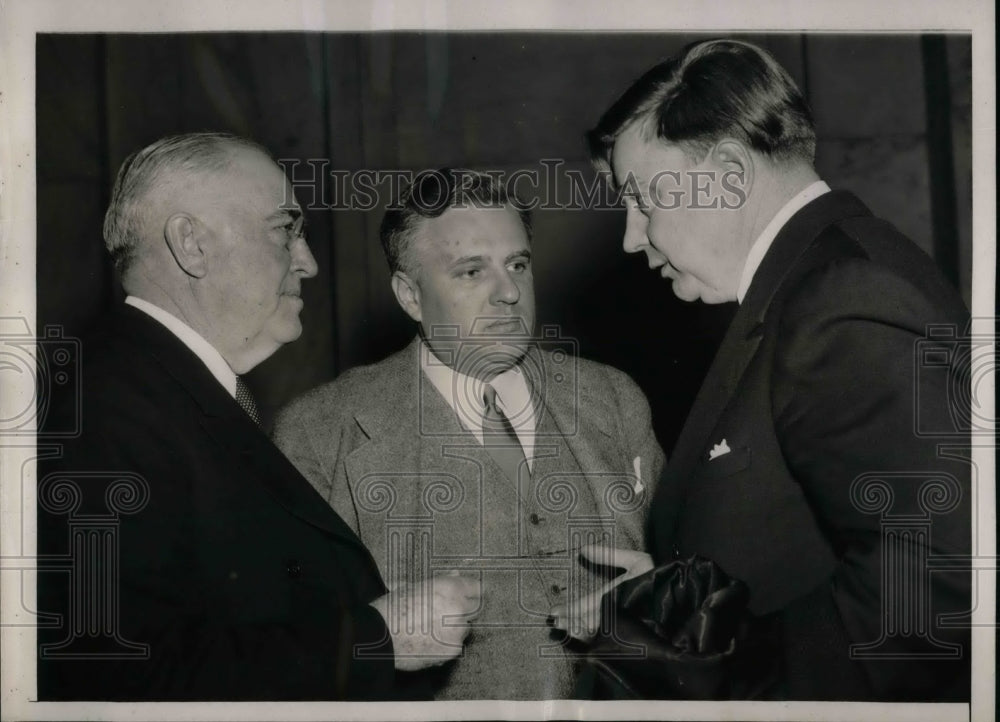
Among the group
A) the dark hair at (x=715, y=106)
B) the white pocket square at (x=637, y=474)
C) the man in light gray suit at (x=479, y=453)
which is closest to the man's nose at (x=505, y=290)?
the man in light gray suit at (x=479, y=453)

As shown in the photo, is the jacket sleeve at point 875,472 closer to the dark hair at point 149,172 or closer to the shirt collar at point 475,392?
the shirt collar at point 475,392

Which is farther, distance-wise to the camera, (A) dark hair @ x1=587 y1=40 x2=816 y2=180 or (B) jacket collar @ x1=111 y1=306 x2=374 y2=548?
(A) dark hair @ x1=587 y1=40 x2=816 y2=180

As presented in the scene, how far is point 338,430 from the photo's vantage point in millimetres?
2586

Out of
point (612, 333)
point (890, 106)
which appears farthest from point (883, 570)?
point (890, 106)

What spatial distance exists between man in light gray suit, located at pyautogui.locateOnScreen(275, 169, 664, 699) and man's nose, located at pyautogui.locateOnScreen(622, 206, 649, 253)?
241 millimetres

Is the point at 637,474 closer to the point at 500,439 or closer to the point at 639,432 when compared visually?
the point at 639,432

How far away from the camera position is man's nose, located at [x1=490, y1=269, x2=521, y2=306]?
8.52 ft

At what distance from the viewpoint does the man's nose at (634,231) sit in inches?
104

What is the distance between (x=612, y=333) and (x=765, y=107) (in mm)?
646

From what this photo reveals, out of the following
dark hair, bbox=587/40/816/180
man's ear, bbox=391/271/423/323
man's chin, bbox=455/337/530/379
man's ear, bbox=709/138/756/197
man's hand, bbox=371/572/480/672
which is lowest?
man's hand, bbox=371/572/480/672

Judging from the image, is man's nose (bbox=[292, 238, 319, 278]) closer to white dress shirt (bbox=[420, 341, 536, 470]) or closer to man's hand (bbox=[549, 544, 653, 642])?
white dress shirt (bbox=[420, 341, 536, 470])

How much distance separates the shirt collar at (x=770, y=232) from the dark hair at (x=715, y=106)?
0.29 feet

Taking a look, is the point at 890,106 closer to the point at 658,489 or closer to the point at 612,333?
the point at 612,333

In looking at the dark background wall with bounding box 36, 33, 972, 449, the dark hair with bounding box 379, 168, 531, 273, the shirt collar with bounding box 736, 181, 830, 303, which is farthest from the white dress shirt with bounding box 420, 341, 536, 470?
the shirt collar with bounding box 736, 181, 830, 303
